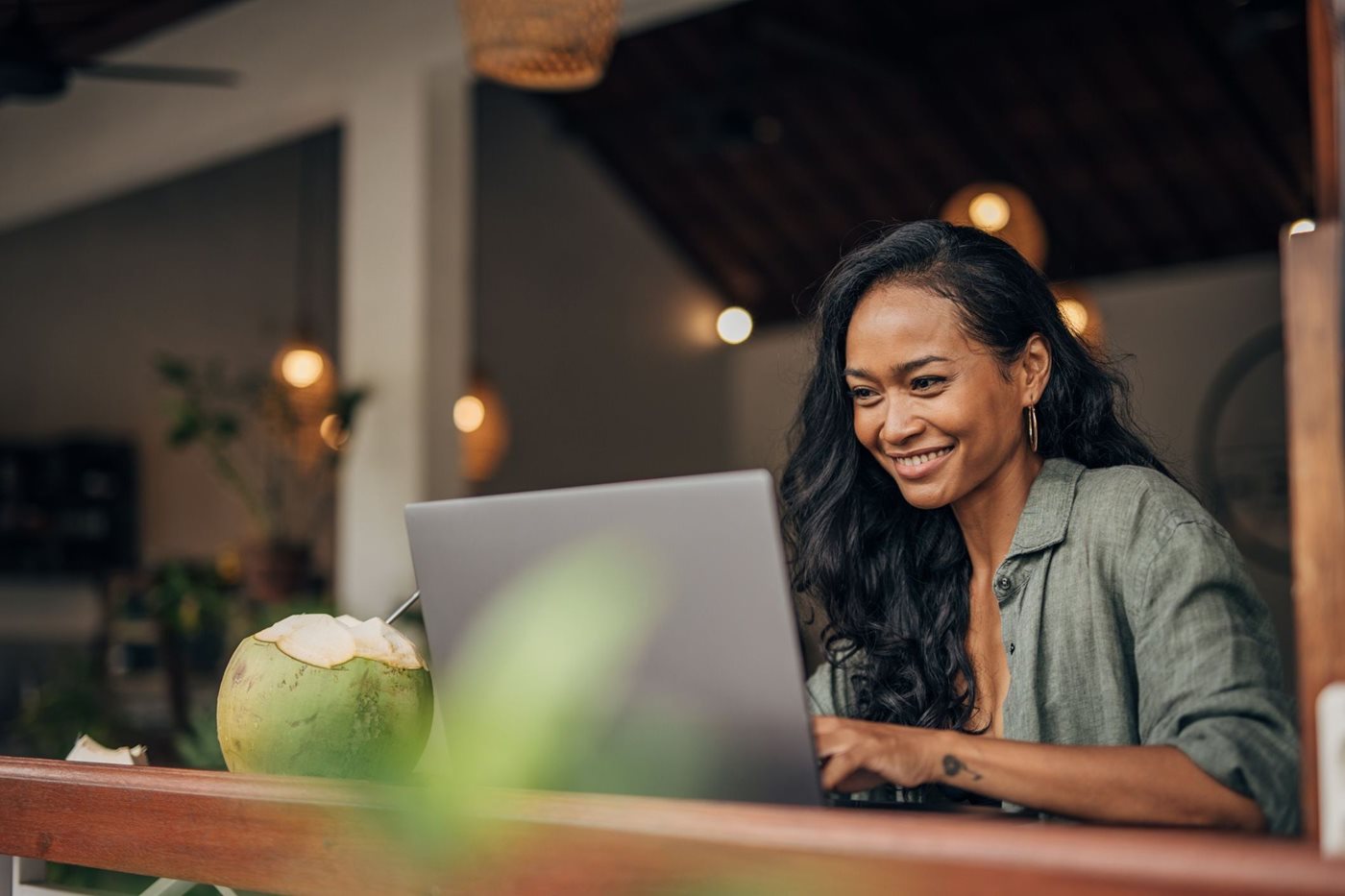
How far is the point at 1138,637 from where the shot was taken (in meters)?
1.53

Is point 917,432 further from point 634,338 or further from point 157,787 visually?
point 634,338

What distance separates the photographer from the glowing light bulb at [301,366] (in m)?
7.14

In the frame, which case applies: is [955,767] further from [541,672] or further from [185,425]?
[185,425]

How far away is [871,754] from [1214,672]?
370 millimetres

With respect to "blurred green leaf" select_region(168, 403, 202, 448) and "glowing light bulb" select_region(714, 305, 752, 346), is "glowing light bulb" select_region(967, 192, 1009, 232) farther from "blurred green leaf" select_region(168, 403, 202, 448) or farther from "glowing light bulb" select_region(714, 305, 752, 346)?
"glowing light bulb" select_region(714, 305, 752, 346)

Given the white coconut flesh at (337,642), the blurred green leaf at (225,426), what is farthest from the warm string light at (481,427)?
the white coconut flesh at (337,642)

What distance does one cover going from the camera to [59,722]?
5371mm

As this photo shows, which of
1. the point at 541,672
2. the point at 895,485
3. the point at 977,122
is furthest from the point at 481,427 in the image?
the point at 541,672

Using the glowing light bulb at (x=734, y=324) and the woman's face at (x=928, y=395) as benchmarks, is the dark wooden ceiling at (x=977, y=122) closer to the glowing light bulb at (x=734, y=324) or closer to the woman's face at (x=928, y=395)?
the glowing light bulb at (x=734, y=324)

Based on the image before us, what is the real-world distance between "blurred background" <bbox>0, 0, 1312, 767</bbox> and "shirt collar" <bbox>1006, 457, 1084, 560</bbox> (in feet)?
11.3

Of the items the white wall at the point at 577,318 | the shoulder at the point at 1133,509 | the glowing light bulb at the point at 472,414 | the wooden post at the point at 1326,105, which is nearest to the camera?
the wooden post at the point at 1326,105

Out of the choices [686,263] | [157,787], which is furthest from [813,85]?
[157,787]

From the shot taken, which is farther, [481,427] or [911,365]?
[481,427]

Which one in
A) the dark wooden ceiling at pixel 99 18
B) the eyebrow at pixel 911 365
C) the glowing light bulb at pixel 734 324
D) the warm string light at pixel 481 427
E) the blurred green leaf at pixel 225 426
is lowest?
the eyebrow at pixel 911 365
